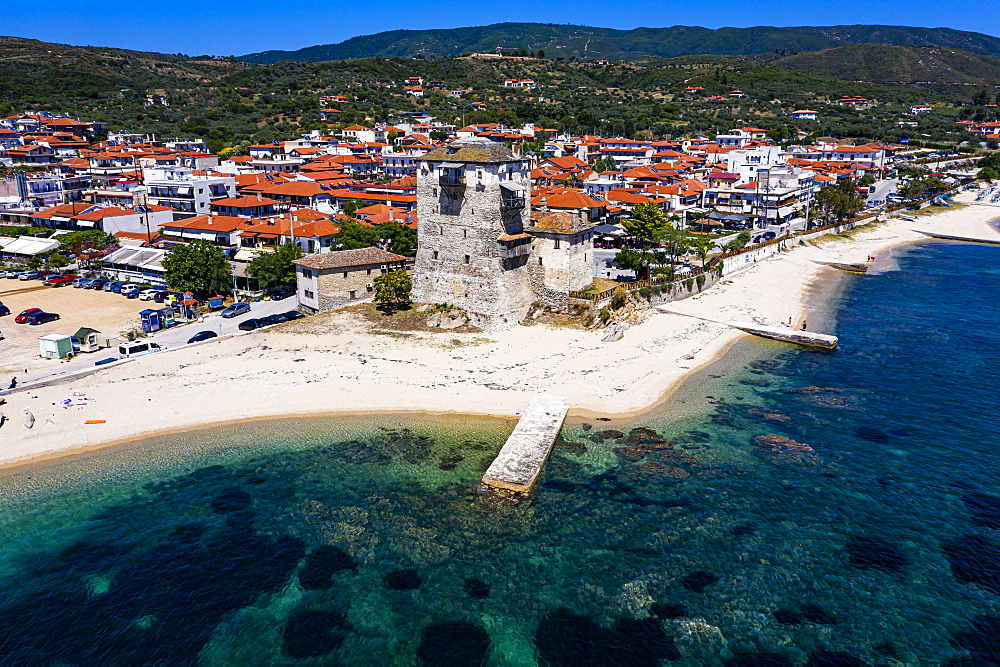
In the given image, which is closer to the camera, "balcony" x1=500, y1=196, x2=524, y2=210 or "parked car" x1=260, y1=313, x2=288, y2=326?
"balcony" x1=500, y1=196, x2=524, y2=210

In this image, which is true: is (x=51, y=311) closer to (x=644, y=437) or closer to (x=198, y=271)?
(x=198, y=271)

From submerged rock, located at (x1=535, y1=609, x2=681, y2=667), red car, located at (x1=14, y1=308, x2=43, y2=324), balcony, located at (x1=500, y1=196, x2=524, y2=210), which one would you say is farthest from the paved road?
submerged rock, located at (x1=535, y1=609, x2=681, y2=667)

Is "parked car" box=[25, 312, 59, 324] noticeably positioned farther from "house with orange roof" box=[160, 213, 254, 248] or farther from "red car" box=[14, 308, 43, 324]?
"house with orange roof" box=[160, 213, 254, 248]

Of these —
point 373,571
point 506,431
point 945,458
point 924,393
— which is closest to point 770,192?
point 924,393

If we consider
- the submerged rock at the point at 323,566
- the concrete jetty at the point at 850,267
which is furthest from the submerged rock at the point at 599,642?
the concrete jetty at the point at 850,267

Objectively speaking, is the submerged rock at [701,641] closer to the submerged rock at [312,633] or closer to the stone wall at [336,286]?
the submerged rock at [312,633]

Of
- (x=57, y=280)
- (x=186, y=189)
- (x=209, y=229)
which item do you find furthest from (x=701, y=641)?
(x=186, y=189)
